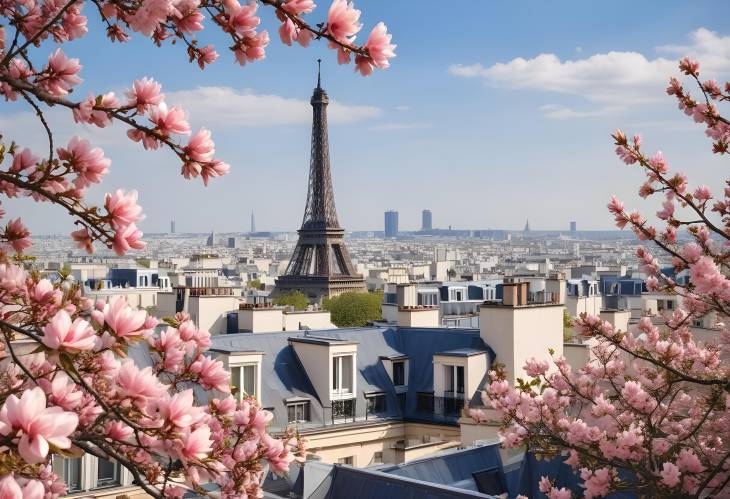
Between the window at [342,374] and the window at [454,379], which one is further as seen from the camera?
the window at [454,379]

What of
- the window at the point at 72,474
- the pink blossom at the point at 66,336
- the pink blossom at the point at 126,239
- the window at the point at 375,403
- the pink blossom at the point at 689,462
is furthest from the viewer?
the window at the point at 375,403

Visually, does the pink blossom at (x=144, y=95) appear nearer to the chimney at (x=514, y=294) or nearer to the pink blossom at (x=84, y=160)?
the pink blossom at (x=84, y=160)

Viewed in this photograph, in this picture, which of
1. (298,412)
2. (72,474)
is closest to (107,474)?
(72,474)

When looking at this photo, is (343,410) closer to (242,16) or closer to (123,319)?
(242,16)

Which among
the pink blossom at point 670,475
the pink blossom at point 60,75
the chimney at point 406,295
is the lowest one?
the chimney at point 406,295

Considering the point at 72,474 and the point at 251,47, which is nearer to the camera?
the point at 251,47

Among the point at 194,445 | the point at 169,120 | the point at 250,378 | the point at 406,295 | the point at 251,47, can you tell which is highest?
the point at 251,47

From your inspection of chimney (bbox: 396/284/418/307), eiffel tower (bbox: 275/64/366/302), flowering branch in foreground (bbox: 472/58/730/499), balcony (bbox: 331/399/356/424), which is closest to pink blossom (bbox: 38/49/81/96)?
flowering branch in foreground (bbox: 472/58/730/499)

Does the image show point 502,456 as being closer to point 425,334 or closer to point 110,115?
point 425,334

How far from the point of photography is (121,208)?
12.5ft

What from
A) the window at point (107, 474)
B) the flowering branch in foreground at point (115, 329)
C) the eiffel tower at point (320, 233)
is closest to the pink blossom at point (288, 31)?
the flowering branch in foreground at point (115, 329)

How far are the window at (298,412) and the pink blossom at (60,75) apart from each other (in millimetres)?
16832

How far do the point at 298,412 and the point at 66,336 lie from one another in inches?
718

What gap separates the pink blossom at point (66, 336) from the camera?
3178 millimetres
